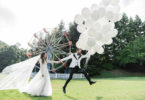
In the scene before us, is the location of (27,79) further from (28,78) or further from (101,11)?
(101,11)

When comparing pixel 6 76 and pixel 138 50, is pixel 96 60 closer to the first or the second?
pixel 138 50

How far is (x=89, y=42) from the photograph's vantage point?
504 centimetres

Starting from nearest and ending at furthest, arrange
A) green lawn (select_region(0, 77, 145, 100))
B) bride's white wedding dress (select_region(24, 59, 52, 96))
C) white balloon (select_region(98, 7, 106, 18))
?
white balloon (select_region(98, 7, 106, 18)) < green lawn (select_region(0, 77, 145, 100)) < bride's white wedding dress (select_region(24, 59, 52, 96))

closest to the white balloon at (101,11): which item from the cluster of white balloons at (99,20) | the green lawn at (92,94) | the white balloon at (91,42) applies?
the cluster of white balloons at (99,20)

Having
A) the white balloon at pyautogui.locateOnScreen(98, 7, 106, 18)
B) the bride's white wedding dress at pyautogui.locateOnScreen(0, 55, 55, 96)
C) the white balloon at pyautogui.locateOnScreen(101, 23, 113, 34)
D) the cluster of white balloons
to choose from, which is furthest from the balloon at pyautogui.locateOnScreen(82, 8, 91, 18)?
the bride's white wedding dress at pyautogui.locateOnScreen(0, 55, 55, 96)

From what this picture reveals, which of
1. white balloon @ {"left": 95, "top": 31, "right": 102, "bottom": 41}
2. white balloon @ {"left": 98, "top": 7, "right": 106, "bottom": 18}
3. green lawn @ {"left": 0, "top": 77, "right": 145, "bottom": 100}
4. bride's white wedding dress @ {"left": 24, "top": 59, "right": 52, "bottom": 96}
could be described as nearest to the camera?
white balloon @ {"left": 98, "top": 7, "right": 106, "bottom": 18}

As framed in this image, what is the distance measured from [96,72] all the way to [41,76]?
1246 inches

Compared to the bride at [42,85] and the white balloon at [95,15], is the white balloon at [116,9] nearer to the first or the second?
the white balloon at [95,15]

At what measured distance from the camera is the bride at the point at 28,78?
7.25m

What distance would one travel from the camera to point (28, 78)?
772 cm

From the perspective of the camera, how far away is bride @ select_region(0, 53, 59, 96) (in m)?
7.25

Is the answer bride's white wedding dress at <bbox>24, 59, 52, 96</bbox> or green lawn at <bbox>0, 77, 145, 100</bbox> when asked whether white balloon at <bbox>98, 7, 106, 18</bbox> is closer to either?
green lawn at <bbox>0, 77, 145, 100</bbox>

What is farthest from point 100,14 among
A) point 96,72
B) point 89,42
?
point 96,72

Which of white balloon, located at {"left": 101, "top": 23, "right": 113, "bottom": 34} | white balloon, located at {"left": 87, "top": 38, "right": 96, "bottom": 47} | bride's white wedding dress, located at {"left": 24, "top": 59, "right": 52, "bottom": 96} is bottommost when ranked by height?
bride's white wedding dress, located at {"left": 24, "top": 59, "right": 52, "bottom": 96}
